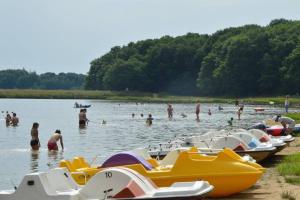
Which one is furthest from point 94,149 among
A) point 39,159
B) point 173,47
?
point 173,47

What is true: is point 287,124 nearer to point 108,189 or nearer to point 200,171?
point 200,171

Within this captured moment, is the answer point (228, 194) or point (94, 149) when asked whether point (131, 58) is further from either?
point (228, 194)

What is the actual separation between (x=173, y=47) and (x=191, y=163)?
460ft

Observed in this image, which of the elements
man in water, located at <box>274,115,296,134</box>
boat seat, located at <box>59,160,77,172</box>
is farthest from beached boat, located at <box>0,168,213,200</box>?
man in water, located at <box>274,115,296,134</box>

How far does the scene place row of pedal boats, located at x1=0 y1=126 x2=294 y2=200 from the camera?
11750 millimetres

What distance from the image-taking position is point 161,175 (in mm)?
14445

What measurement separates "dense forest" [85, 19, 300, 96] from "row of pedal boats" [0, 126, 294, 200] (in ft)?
298

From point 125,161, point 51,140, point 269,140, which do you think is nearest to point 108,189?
point 125,161

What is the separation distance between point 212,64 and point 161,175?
120 meters

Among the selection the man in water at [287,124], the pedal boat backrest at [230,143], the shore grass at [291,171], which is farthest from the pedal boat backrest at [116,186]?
the man in water at [287,124]

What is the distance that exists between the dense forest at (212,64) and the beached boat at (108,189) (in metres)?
99.4

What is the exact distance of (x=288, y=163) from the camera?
777 inches

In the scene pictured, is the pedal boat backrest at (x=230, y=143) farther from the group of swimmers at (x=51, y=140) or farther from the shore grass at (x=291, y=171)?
the group of swimmers at (x=51, y=140)

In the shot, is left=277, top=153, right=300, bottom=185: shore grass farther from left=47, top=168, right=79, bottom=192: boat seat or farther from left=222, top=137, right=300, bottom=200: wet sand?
left=47, top=168, right=79, bottom=192: boat seat
